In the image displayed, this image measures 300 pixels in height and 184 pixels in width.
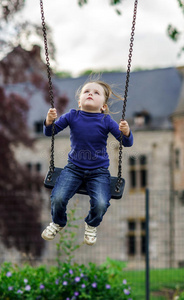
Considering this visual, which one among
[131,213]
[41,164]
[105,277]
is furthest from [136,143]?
[105,277]

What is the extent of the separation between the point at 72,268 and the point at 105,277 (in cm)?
47

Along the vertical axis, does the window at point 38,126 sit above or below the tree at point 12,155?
above

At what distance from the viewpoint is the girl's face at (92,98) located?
3.54 meters

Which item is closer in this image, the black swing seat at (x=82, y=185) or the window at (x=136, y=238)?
the black swing seat at (x=82, y=185)

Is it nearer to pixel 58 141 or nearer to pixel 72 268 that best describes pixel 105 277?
pixel 72 268

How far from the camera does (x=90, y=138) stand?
3.50 m

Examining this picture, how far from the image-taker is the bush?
677cm

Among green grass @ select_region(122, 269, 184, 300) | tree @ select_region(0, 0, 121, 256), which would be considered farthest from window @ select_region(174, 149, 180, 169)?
green grass @ select_region(122, 269, 184, 300)

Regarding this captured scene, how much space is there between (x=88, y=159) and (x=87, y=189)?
208 mm

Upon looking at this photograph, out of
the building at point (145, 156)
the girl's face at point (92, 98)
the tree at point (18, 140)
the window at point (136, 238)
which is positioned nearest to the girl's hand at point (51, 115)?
the girl's face at point (92, 98)

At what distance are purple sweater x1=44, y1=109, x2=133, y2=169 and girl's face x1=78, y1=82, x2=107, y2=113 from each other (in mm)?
43

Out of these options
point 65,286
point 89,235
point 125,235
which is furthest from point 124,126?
point 125,235

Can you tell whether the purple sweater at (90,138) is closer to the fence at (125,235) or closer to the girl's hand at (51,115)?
the girl's hand at (51,115)

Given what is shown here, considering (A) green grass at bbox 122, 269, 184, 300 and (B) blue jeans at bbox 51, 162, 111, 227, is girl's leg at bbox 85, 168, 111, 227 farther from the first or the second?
(A) green grass at bbox 122, 269, 184, 300
